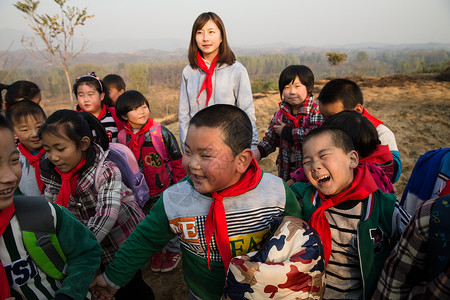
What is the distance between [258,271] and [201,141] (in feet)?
1.97

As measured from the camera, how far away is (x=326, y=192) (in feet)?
4.72

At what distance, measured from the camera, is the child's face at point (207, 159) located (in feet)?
4.20

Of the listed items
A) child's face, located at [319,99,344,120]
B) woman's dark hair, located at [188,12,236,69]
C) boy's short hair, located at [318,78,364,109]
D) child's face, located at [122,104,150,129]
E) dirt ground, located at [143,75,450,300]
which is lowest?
dirt ground, located at [143,75,450,300]

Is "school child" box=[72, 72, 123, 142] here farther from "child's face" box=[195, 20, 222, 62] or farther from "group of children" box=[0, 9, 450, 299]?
"child's face" box=[195, 20, 222, 62]

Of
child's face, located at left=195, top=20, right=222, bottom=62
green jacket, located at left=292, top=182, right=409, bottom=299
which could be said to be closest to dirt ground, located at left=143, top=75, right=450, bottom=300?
green jacket, located at left=292, top=182, right=409, bottom=299

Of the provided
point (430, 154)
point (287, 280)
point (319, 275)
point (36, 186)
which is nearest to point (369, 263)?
point (319, 275)

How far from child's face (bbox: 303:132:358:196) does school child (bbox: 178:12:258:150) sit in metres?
1.37

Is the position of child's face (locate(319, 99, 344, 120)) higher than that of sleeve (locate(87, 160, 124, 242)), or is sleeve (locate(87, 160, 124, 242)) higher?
child's face (locate(319, 99, 344, 120))

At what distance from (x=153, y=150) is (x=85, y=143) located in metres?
1.00

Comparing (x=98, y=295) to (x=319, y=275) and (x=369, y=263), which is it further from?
(x=369, y=263)

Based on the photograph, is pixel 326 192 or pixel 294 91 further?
pixel 294 91

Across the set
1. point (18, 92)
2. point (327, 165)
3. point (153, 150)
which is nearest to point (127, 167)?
point (153, 150)

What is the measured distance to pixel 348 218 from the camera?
1.45 meters

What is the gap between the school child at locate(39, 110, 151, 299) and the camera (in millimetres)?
1765
